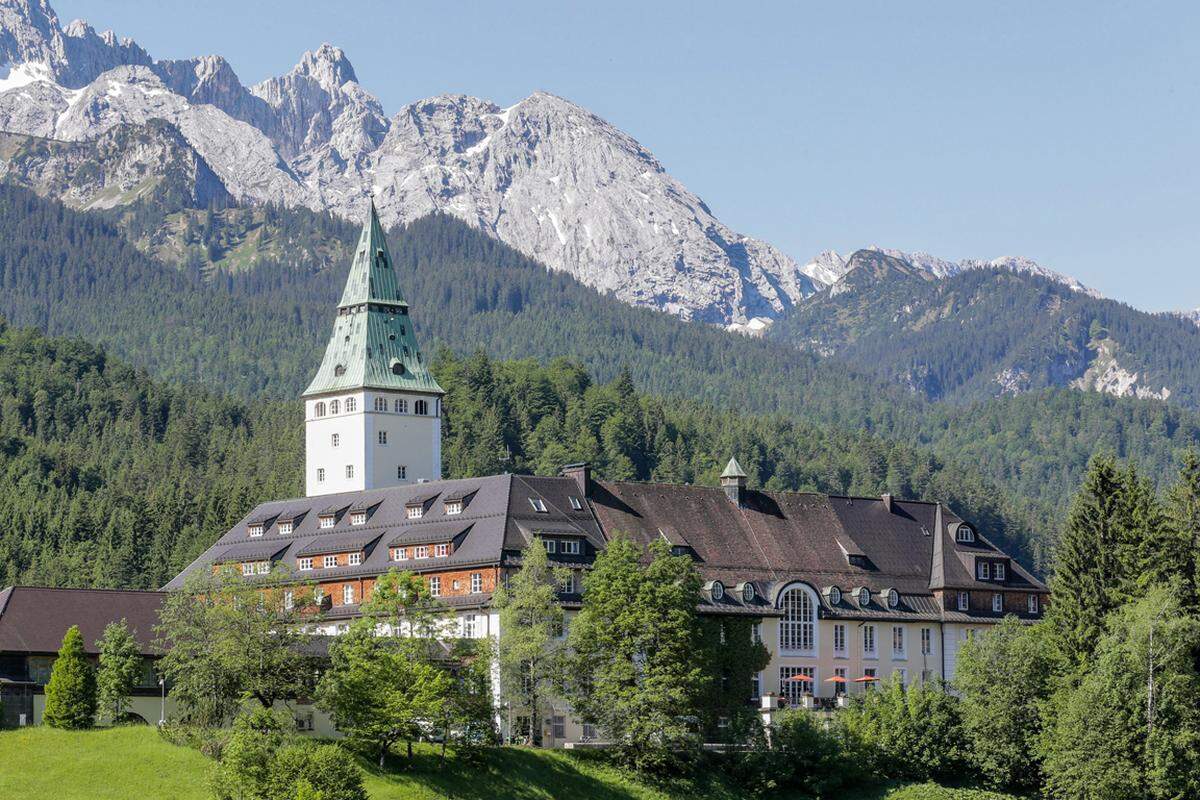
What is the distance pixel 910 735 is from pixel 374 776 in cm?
2819

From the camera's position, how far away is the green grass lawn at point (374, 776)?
279 feet

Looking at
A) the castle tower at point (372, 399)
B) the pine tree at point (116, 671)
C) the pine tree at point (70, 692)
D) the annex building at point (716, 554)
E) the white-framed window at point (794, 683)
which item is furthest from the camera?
the castle tower at point (372, 399)

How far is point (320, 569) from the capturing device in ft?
382

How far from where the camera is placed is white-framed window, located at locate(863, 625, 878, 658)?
11987 cm

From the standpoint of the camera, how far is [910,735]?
340 feet

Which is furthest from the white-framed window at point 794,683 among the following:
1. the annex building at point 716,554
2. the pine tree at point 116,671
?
the pine tree at point 116,671

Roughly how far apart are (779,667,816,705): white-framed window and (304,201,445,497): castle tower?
3082 cm

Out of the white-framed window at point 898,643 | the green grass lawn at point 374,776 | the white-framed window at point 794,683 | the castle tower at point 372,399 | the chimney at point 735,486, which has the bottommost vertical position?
the green grass lawn at point 374,776

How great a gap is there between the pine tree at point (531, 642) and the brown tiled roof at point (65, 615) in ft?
53.5

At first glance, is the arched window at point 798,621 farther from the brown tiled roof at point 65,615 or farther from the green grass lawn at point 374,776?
the brown tiled roof at point 65,615

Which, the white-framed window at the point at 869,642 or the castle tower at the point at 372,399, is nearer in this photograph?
the white-framed window at the point at 869,642

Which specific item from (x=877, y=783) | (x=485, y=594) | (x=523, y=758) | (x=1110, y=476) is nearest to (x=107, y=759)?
(x=523, y=758)

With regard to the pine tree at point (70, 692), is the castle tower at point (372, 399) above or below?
above

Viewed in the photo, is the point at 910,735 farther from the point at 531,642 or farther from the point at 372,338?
the point at 372,338
